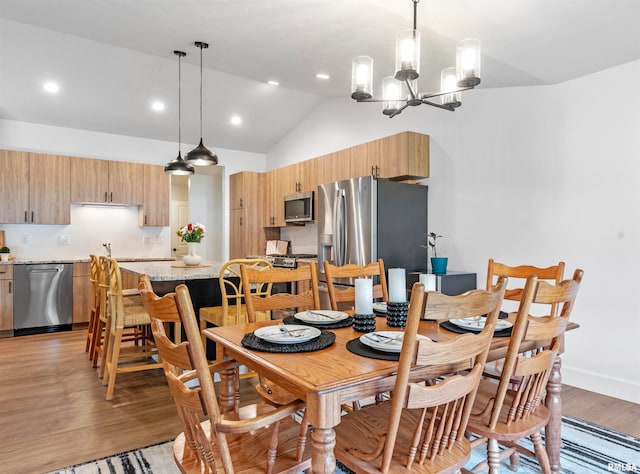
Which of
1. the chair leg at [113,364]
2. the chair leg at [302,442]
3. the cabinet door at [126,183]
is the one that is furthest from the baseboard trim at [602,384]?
the cabinet door at [126,183]

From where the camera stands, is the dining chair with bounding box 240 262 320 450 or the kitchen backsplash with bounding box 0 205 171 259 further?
the kitchen backsplash with bounding box 0 205 171 259

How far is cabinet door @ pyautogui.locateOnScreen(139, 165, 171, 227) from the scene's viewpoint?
5922 mm

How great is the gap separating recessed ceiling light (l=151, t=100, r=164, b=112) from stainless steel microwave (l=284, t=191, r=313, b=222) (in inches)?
81.3

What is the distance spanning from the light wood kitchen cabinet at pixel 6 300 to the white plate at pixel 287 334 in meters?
A: 4.63

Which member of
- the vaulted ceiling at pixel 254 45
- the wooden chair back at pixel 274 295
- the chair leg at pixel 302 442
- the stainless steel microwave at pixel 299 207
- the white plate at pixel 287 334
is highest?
the vaulted ceiling at pixel 254 45

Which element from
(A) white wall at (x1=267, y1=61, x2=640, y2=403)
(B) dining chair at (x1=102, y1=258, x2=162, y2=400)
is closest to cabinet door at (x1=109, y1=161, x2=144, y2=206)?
(B) dining chair at (x1=102, y1=258, x2=162, y2=400)

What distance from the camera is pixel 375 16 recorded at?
2.63 meters

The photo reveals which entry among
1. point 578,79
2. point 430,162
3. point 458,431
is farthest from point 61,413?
point 578,79

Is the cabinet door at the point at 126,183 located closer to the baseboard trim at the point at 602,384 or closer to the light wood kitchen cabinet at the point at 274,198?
the light wood kitchen cabinet at the point at 274,198

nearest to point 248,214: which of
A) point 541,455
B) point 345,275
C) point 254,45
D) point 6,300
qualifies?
point 6,300

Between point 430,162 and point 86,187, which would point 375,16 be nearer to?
point 430,162

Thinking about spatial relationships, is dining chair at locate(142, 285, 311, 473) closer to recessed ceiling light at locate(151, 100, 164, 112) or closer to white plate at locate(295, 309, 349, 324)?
white plate at locate(295, 309, 349, 324)

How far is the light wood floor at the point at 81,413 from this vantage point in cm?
217

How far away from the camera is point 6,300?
4.72m
